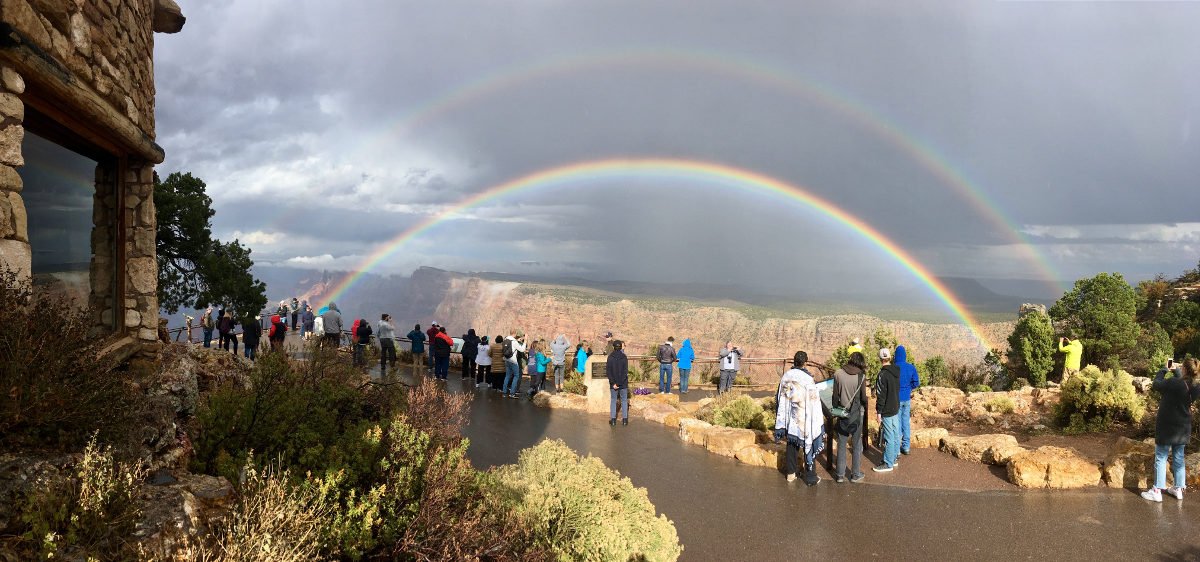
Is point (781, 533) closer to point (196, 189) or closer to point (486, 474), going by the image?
point (486, 474)

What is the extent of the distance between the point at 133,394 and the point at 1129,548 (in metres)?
8.84

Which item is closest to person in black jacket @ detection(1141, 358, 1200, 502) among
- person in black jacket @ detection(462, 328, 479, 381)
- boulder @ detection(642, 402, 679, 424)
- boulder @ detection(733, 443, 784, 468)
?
boulder @ detection(733, 443, 784, 468)

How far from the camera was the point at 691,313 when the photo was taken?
86.2 meters

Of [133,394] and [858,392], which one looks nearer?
[133,394]

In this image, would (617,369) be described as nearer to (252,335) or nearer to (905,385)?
(905,385)

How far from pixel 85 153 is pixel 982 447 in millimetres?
11737

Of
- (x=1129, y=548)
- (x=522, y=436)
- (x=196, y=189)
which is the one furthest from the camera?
(x=196, y=189)

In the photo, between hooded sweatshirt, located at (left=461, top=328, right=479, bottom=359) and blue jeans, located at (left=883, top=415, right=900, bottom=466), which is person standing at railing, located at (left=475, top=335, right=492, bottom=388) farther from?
blue jeans, located at (left=883, top=415, right=900, bottom=466)

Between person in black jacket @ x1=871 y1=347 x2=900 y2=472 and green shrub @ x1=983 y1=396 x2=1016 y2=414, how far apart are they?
17.6 feet

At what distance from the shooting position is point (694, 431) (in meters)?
10.6

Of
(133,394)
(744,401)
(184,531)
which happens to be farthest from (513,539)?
(744,401)

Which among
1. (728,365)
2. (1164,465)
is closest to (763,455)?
(1164,465)

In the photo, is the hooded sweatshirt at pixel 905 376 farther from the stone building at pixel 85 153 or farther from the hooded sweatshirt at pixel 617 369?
the stone building at pixel 85 153

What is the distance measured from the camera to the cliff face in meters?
62.3
